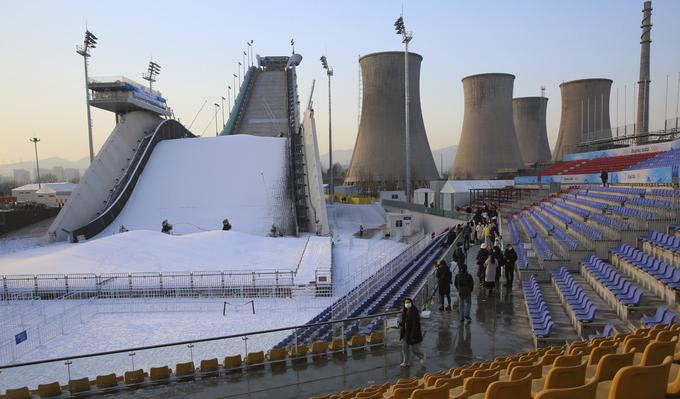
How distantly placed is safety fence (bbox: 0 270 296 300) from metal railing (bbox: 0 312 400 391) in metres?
7.28

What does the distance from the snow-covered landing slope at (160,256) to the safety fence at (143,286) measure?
2.31ft

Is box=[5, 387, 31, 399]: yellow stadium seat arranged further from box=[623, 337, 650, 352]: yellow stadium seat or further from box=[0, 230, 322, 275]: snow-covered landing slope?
box=[0, 230, 322, 275]: snow-covered landing slope

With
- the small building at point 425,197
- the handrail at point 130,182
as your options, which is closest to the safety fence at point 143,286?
the handrail at point 130,182

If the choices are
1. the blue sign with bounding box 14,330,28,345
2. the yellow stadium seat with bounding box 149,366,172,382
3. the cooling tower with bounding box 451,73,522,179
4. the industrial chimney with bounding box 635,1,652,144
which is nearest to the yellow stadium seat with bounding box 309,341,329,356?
the yellow stadium seat with bounding box 149,366,172,382

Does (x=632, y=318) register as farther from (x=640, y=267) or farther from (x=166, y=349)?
(x=166, y=349)

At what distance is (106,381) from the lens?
6.67m

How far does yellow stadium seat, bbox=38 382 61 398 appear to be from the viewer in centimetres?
630

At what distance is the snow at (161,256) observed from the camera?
630 inches

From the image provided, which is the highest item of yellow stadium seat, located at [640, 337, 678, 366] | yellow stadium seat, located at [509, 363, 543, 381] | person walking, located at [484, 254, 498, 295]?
yellow stadium seat, located at [640, 337, 678, 366]

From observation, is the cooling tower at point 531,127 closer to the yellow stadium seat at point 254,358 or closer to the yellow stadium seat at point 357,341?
the yellow stadium seat at point 357,341

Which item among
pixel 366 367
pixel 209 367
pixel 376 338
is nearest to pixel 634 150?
pixel 376 338

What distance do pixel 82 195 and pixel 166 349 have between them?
2134 cm

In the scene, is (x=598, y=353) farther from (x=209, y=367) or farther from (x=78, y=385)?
(x=78, y=385)

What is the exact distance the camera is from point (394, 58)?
3900 cm
